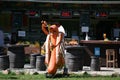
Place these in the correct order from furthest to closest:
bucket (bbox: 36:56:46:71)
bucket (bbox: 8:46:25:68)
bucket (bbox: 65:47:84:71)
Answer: bucket (bbox: 8:46:25:68)
bucket (bbox: 36:56:46:71)
bucket (bbox: 65:47:84:71)

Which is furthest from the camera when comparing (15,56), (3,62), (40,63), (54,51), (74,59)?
(15,56)

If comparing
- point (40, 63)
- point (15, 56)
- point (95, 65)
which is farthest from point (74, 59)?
point (15, 56)

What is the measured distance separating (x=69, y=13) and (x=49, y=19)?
1791 mm

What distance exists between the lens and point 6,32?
93.2 ft

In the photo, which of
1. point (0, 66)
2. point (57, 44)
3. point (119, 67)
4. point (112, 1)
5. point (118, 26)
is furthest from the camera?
point (118, 26)

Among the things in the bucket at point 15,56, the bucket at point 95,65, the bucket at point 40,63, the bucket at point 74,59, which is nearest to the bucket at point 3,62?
the bucket at point 15,56

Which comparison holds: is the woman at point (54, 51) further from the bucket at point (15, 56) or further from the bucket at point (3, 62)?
the bucket at point (15, 56)

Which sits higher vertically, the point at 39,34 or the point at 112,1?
the point at 112,1

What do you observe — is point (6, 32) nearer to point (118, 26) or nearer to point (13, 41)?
point (13, 41)

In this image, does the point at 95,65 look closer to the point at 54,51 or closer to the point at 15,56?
the point at 15,56

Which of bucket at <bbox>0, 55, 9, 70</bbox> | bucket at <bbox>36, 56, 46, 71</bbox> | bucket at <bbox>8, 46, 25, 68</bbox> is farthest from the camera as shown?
bucket at <bbox>8, 46, 25, 68</bbox>

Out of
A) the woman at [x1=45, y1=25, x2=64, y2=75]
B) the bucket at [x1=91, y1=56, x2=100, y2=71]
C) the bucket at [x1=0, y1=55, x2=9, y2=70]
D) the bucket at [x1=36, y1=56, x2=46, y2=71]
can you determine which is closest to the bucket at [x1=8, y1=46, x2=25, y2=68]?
the bucket at [x1=0, y1=55, x2=9, y2=70]

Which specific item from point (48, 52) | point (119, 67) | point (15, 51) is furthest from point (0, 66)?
point (119, 67)

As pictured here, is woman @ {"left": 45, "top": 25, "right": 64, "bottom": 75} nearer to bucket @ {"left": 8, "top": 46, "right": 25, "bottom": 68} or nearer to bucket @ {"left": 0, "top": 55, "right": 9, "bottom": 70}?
bucket @ {"left": 0, "top": 55, "right": 9, "bottom": 70}
